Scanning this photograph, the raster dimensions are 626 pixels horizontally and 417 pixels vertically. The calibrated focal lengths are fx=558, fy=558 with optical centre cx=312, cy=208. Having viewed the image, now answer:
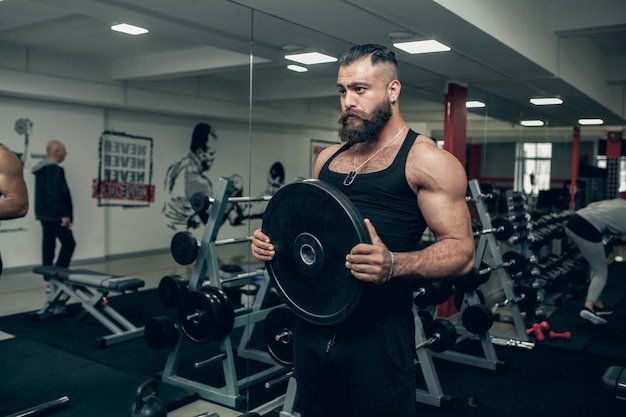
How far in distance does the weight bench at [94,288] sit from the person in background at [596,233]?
3.08m

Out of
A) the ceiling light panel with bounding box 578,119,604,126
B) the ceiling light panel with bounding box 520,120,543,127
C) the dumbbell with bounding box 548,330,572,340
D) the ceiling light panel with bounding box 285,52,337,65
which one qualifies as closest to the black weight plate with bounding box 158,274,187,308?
the ceiling light panel with bounding box 285,52,337,65

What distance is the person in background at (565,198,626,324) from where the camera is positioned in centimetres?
397

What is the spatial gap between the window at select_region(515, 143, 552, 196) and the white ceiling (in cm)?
159

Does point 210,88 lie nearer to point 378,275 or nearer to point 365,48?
point 365,48

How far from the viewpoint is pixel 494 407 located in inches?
102

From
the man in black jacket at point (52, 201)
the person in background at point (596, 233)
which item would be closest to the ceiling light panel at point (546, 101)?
the person in background at point (596, 233)

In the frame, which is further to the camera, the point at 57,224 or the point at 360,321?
the point at 57,224

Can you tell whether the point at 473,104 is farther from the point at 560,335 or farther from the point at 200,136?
the point at 200,136

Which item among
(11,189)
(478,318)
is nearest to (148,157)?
(11,189)

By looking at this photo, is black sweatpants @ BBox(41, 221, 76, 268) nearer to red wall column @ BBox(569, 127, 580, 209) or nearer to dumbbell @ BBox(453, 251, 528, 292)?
dumbbell @ BBox(453, 251, 528, 292)

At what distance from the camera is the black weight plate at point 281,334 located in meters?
2.38

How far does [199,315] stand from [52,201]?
30.8 inches

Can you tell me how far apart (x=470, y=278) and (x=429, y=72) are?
1.41 meters

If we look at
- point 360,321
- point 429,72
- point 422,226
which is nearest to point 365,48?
point 422,226
